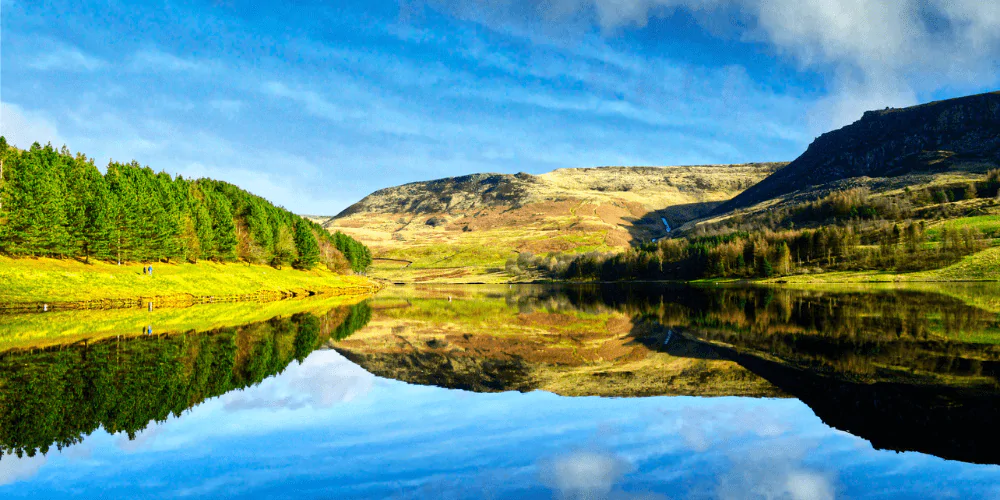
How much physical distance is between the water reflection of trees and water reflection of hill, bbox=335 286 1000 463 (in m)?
4.99

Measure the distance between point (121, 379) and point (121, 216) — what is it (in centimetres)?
6003

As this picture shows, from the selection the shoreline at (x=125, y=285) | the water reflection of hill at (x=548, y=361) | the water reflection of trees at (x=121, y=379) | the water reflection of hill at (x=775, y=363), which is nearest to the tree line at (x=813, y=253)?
the water reflection of hill at (x=775, y=363)

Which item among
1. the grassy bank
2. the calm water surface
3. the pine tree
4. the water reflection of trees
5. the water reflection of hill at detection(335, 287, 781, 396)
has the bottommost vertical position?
the water reflection of hill at detection(335, 287, 781, 396)

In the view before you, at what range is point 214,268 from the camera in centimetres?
8156

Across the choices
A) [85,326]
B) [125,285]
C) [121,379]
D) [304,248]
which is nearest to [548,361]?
[121,379]

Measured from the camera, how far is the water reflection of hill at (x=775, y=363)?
12164 millimetres

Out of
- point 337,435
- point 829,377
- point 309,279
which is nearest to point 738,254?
point 309,279

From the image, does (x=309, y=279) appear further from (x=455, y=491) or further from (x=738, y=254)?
(x=738, y=254)

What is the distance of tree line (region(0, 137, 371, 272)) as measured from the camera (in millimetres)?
54250

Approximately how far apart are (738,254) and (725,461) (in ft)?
505

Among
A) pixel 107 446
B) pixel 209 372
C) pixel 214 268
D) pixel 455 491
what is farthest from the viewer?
pixel 214 268

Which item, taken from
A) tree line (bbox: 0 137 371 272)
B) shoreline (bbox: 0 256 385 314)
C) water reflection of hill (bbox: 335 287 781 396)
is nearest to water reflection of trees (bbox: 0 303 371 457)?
water reflection of hill (bbox: 335 287 781 396)

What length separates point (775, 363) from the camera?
1956 cm

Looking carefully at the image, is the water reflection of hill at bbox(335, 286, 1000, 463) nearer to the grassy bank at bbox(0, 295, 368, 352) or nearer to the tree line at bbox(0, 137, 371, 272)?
the grassy bank at bbox(0, 295, 368, 352)
